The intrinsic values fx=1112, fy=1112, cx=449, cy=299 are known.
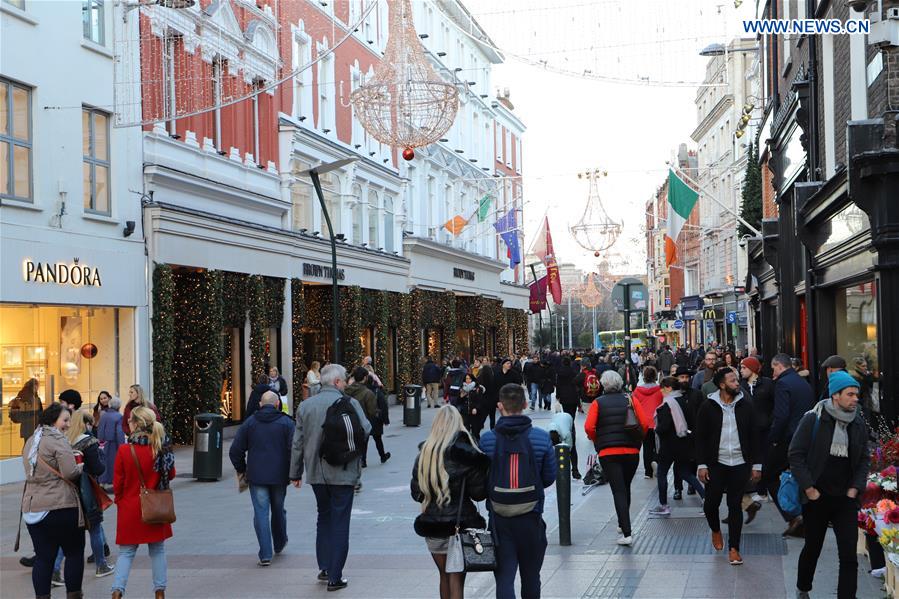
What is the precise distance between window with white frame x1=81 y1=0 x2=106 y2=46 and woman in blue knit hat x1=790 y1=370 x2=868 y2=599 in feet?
54.3

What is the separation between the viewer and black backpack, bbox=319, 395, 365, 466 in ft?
31.4

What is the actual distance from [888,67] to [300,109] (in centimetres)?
2245

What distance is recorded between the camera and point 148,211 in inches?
878

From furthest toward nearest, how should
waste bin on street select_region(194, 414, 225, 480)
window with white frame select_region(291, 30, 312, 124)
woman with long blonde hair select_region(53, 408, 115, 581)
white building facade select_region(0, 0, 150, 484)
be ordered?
window with white frame select_region(291, 30, 312, 124), white building facade select_region(0, 0, 150, 484), waste bin on street select_region(194, 414, 225, 480), woman with long blonde hair select_region(53, 408, 115, 581)

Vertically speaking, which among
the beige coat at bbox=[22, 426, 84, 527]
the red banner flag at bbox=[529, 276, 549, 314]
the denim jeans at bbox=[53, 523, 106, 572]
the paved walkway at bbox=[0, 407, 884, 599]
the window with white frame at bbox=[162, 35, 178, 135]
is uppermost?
the window with white frame at bbox=[162, 35, 178, 135]

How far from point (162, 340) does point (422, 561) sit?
1305 centimetres

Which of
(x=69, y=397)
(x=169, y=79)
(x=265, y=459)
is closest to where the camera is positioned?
(x=265, y=459)

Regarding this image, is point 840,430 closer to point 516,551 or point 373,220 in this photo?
point 516,551

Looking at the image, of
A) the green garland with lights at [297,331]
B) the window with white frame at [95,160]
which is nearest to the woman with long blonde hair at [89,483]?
the window with white frame at [95,160]

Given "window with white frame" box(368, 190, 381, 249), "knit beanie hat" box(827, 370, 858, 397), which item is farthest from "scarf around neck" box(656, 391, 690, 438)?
"window with white frame" box(368, 190, 381, 249)

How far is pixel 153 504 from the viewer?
8711 millimetres

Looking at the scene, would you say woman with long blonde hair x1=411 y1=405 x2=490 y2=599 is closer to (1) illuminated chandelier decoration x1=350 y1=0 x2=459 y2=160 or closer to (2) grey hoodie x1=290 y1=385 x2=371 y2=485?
(2) grey hoodie x1=290 y1=385 x2=371 y2=485

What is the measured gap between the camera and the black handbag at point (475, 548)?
7.16 meters

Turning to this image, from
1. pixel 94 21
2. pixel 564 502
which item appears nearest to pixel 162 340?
pixel 94 21
